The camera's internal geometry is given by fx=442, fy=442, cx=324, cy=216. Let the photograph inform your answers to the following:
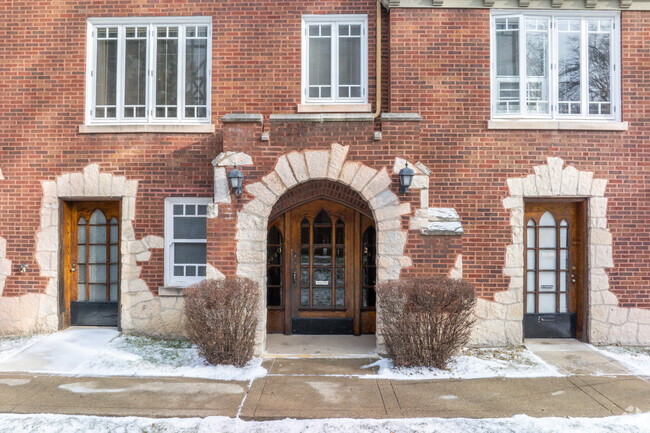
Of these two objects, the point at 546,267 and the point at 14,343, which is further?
the point at 546,267

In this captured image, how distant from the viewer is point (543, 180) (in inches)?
269

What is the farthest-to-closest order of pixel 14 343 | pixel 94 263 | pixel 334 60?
pixel 94 263 < pixel 334 60 < pixel 14 343

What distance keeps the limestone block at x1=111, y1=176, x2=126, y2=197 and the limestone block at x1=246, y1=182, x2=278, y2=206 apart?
229 centimetres

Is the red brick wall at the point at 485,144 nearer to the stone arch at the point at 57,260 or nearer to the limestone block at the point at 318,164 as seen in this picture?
the limestone block at the point at 318,164

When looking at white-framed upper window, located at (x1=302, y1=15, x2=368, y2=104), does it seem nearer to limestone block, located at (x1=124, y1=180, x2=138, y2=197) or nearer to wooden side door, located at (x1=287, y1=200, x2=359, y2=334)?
wooden side door, located at (x1=287, y1=200, x2=359, y2=334)

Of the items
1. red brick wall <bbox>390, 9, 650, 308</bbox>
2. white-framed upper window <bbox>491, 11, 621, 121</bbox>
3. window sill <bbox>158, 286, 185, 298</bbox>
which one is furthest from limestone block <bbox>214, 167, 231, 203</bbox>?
white-framed upper window <bbox>491, 11, 621, 121</bbox>

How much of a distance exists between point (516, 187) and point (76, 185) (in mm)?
6950

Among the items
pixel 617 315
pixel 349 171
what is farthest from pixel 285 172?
pixel 617 315

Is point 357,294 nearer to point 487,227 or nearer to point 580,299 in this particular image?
point 487,227

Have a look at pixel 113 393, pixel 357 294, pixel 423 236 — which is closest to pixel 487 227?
pixel 423 236

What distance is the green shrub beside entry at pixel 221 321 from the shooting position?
5715 millimetres

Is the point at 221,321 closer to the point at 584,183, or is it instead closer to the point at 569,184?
the point at 569,184

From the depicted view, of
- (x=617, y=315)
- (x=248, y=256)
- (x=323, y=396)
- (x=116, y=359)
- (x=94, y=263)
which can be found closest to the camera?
(x=323, y=396)

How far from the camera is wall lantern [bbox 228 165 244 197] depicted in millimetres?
6184
